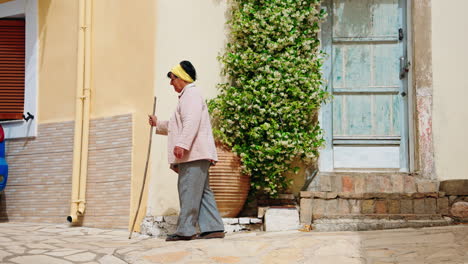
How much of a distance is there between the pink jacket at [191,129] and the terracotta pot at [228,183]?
27.6 inches

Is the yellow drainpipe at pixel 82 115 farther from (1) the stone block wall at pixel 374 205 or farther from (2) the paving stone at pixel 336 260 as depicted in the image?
(2) the paving stone at pixel 336 260

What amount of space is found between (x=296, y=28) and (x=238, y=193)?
1921 millimetres

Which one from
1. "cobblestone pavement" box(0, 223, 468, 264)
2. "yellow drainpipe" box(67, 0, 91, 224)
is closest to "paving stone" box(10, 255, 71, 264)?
"cobblestone pavement" box(0, 223, 468, 264)

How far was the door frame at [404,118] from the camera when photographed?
24.0 ft

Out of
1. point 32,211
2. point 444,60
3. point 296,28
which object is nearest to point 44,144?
point 32,211

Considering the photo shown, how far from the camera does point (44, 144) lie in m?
7.88

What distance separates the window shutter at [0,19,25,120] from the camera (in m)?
8.23

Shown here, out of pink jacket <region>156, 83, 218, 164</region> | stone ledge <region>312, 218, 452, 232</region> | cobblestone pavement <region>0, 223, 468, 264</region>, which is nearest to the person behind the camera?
cobblestone pavement <region>0, 223, 468, 264</region>

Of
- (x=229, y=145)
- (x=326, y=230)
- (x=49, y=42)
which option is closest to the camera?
(x=326, y=230)

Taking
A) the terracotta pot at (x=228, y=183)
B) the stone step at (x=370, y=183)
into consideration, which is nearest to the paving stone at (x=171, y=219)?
the terracotta pot at (x=228, y=183)

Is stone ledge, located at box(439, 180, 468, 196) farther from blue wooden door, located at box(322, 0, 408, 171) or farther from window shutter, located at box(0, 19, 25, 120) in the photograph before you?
window shutter, located at box(0, 19, 25, 120)

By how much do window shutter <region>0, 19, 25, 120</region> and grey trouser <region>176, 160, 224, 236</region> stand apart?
3171 millimetres

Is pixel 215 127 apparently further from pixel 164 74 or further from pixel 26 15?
pixel 26 15

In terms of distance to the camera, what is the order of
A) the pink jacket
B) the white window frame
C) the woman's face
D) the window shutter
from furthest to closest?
the window shutter → the white window frame → the woman's face → the pink jacket
